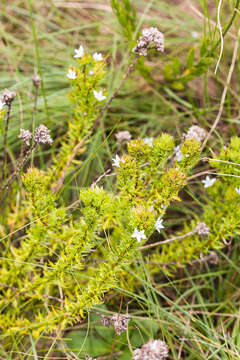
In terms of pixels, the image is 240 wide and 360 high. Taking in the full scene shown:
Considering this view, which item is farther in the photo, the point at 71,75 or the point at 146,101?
the point at 146,101

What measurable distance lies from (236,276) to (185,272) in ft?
1.12

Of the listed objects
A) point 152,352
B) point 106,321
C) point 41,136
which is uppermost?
point 41,136

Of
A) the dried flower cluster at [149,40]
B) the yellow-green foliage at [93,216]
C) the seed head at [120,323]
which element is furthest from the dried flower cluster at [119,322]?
the dried flower cluster at [149,40]

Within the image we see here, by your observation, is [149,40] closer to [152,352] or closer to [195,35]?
[152,352]

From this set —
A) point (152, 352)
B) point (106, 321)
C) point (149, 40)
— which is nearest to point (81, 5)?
point (149, 40)

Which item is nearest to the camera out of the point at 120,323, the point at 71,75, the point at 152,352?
the point at 152,352

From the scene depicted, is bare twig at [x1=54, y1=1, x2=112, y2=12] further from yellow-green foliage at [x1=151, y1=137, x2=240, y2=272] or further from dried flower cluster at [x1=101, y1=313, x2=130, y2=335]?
dried flower cluster at [x1=101, y1=313, x2=130, y2=335]

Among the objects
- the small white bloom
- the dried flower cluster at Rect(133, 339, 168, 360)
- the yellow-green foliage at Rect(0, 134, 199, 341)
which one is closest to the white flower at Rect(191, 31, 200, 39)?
the small white bloom

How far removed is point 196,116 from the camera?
2.76m

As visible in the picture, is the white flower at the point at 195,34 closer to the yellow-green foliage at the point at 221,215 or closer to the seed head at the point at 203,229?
the yellow-green foliage at the point at 221,215

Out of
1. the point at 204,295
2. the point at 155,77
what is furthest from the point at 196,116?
the point at 204,295

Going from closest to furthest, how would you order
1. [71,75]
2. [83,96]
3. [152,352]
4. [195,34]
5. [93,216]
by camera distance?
[152,352], [93,216], [71,75], [83,96], [195,34]

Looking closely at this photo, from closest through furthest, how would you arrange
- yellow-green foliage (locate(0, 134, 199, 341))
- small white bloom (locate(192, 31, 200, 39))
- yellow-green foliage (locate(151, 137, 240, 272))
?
yellow-green foliage (locate(0, 134, 199, 341)), yellow-green foliage (locate(151, 137, 240, 272)), small white bloom (locate(192, 31, 200, 39))

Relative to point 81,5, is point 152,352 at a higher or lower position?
lower
